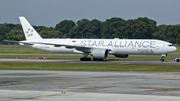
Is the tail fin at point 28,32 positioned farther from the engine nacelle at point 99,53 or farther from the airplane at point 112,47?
the engine nacelle at point 99,53

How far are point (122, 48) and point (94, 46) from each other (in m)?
5.93

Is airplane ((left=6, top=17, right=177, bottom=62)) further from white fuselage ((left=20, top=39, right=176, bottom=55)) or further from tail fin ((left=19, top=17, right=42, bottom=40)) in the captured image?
tail fin ((left=19, top=17, right=42, bottom=40))

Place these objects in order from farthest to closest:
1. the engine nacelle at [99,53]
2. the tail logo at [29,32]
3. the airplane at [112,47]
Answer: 1. the tail logo at [29,32]
2. the airplane at [112,47]
3. the engine nacelle at [99,53]

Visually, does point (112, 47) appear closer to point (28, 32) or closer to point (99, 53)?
point (99, 53)

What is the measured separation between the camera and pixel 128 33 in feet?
630

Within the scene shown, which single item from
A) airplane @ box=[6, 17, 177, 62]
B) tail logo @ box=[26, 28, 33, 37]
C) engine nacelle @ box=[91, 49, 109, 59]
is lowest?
engine nacelle @ box=[91, 49, 109, 59]

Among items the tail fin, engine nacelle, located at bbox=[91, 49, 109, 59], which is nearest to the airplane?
engine nacelle, located at bbox=[91, 49, 109, 59]

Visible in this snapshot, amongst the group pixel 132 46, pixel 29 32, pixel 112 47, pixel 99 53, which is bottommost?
pixel 99 53

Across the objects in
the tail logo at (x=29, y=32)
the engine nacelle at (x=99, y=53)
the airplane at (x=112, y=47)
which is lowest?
the engine nacelle at (x=99, y=53)

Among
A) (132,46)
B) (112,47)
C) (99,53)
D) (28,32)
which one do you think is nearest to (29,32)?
(28,32)

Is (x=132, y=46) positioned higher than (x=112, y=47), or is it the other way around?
(x=132, y=46)

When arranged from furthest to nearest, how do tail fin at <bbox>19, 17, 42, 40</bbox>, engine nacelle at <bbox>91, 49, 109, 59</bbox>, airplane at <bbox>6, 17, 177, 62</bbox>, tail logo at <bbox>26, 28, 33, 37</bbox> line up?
1. tail logo at <bbox>26, 28, 33, 37</bbox>
2. tail fin at <bbox>19, 17, 42, 40</bbox>
3. airplane at <bbox>6, 17, 177, 62</bbox>
4. engine nacelle at <bbox>91, 49, 109, 59</bbox>

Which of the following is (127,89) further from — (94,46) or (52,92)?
(94,46)

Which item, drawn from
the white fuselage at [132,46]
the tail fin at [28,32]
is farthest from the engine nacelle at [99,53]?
the tail fin at [28,32]
